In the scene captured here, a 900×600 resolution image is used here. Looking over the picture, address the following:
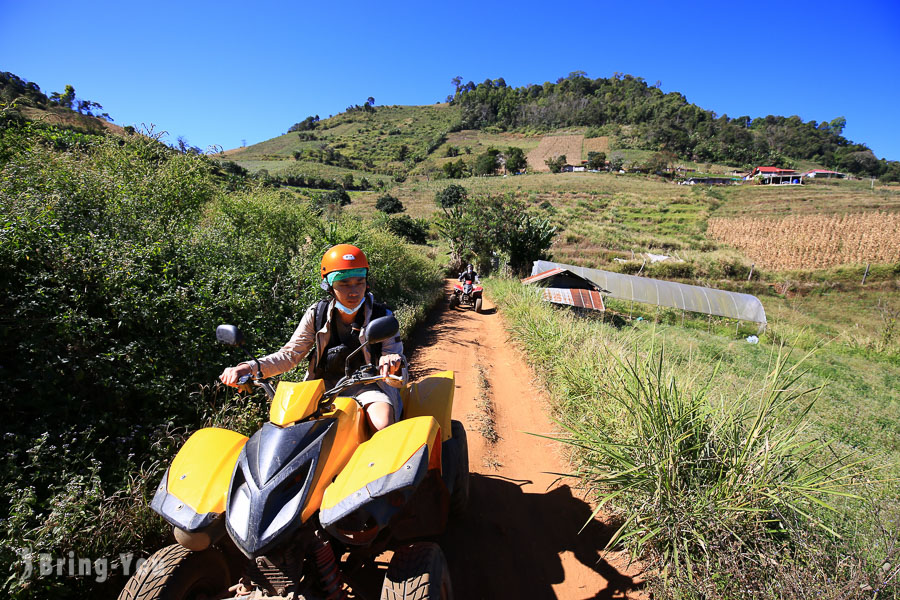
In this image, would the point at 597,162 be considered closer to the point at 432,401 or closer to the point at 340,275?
the point at 432,401

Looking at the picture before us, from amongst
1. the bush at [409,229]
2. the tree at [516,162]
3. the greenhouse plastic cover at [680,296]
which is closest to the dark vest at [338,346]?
the greenhouse plastic cover at [680,296]

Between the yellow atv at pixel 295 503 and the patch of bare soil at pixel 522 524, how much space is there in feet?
3.06

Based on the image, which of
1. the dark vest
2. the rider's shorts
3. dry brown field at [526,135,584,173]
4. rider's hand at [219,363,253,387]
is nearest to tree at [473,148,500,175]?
dry brown field at [526,135,584,173]

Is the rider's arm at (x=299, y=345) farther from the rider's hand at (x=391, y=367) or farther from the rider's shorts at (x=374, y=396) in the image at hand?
the rider's hand at (x=391, y=367)

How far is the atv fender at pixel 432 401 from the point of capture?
2.54 metres

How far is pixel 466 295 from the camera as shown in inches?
457

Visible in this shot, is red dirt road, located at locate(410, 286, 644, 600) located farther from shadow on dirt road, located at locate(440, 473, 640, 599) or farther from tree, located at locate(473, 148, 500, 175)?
tree, located at locate(473, 148, 500, 175)

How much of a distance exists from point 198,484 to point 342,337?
1.22 metres

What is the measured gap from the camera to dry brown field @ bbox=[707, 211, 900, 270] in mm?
23359

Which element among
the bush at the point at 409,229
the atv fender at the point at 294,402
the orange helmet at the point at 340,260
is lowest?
the atv fender at the point at 294,402

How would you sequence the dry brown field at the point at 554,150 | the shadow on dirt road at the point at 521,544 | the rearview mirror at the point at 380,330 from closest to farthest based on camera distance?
the rearview mirror at the point at 380,330 < the shadow on dirt road at the point at 521,544 < the dry brown field at the point at 554,150

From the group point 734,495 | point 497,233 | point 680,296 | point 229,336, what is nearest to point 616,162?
point 497,233

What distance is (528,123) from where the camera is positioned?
10306 centimetres

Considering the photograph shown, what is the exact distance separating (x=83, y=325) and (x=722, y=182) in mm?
74282
